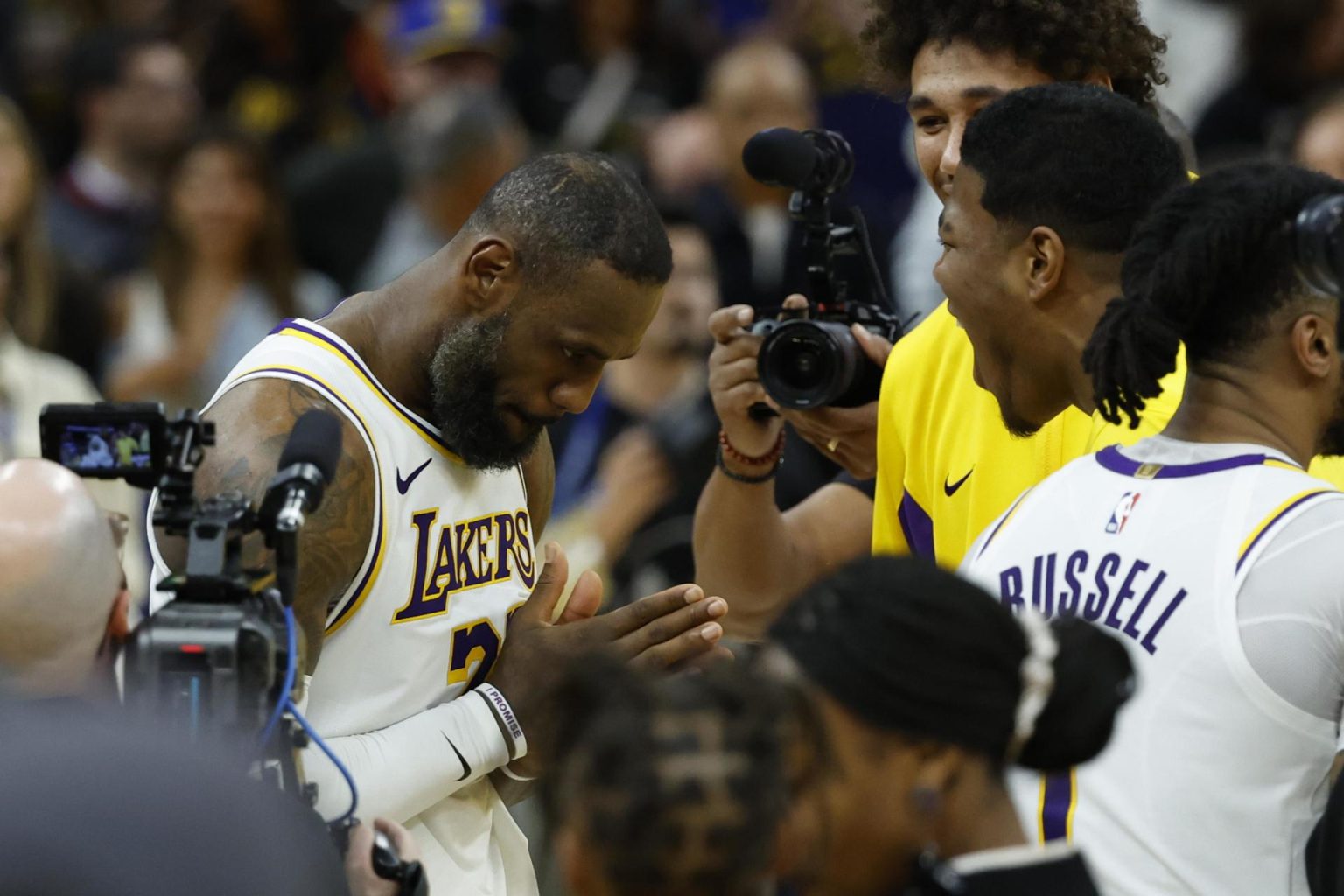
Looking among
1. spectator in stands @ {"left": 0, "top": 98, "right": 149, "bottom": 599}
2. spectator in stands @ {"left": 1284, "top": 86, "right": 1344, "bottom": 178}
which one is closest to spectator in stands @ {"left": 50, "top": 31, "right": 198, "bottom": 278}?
spectator in stands @ {"left": 0, "top": 98, "right": 149, "bottom": 599}

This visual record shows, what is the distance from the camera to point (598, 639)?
3.60 metres

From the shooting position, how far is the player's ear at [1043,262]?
3.29m

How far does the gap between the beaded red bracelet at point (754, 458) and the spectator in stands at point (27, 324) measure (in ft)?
9.00

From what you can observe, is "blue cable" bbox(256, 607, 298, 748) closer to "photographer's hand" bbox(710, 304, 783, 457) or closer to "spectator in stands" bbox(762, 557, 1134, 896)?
"spectator in stands" bbox(762, 557, 1134, 896)

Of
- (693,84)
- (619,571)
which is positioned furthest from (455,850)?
(693,84)

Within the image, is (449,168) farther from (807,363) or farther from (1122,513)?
(1122,513)

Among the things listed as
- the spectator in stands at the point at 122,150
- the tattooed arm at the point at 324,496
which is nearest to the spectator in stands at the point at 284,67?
the spectator in stands at the point at 122,150

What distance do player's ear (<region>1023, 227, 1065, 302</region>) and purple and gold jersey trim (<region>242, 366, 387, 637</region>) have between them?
1.19 metres

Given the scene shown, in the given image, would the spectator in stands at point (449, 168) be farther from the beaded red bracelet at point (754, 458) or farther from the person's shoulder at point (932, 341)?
the person's shoulder at point (932, 341)

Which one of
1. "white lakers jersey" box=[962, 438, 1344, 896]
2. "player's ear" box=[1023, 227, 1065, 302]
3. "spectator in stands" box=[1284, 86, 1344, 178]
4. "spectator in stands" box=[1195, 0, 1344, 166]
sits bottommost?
"white lakers jersey" box=[962, 438, 1344, 896]

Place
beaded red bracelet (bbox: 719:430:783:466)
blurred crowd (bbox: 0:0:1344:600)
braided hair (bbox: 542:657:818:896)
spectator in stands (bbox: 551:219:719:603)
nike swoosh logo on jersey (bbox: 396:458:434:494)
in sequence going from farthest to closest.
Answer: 1. blurred crowd (bbox: 0:0:1344:600)
2. spectator in stands (bbox: 551:219:719:603)
3. beaded red bracelet (bbox: 719:430:783:466)
4. nike swoosh logo on jersey (bbox: 396:458:434:494)
5. braided hair (bbox: 542:657:818:896)

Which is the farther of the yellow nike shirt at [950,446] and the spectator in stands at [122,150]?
the spectator in stands at [122,150]

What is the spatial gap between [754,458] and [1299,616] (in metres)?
1.77

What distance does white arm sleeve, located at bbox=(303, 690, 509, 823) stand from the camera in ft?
10.8
